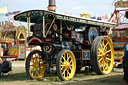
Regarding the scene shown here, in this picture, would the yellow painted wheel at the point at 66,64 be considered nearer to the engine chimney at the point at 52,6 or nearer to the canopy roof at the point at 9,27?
the engine chimney at the point at 52,6

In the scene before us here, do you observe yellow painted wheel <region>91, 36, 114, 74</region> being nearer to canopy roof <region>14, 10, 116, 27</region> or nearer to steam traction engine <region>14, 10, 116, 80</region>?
steam traction engine <region>14, 10, 116, 80</region>

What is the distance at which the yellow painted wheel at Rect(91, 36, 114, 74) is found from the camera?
8.91 metres

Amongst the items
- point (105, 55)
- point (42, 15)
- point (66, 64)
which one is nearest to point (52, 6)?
point (42, 15)

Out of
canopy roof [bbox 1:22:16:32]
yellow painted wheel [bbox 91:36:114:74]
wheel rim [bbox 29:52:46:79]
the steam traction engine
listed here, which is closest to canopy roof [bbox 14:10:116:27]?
the steam traction engine

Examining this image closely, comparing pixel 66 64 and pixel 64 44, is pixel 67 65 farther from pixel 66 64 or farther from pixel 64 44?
pixel 64 44

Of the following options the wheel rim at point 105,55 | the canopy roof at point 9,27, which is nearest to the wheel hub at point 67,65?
the wheel rim at point 105,55

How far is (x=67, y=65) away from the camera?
8133 millimetres

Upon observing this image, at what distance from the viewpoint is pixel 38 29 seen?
27.8 ft

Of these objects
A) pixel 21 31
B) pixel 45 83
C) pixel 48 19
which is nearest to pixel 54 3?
pixel 48 19

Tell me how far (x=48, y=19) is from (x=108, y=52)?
318 cm

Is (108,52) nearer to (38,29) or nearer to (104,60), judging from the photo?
(104,60)

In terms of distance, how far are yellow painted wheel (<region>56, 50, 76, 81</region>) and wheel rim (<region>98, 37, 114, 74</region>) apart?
1.34 meters

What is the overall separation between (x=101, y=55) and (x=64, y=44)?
1623 mm

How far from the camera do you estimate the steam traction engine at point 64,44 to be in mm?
8289
